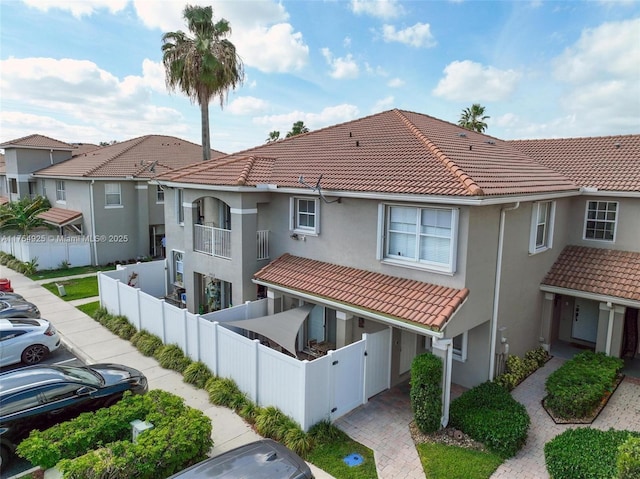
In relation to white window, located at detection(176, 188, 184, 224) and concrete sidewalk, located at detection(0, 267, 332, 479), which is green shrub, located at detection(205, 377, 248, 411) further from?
white window, located at detection(176, 188, 184, 224)

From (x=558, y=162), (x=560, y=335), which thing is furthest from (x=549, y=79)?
(x=560, y=335)

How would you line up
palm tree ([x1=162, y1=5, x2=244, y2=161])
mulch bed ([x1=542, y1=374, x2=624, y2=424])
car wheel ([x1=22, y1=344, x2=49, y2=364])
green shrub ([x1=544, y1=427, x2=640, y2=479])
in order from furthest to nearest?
1. palm tree ([x1=162, y1=5, x2=244, y2=161])
2. car wheel ([x1=22, y1=344, x2=49, y2=364])
3. mulch bed ([x1=542, y1=374, x2=624, y2=424])
4. green shrub ([x1=544, y1=427, x2=640, y2=479])

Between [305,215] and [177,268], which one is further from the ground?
[305,215]

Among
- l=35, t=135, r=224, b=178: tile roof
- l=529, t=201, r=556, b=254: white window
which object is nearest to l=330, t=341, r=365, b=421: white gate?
l=529, t=201, r=556, b=254: white window

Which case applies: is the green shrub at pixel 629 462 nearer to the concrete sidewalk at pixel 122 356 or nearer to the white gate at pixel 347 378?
the concrete sidewalk at pixel 122 356

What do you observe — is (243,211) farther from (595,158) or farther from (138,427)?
(595,158)

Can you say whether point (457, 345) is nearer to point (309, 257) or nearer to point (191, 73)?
point (309, 257)

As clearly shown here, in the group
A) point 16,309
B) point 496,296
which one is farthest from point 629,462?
point 16,309
